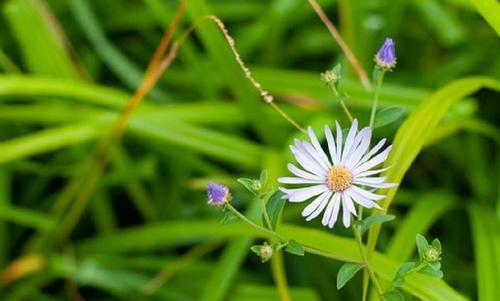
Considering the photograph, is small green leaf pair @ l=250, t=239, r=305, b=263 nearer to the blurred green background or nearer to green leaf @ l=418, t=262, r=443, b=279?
→ green leaf @ l=418, t=262, r=443, b=279

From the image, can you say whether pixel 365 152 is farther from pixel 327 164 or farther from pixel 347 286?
pixel 347 286

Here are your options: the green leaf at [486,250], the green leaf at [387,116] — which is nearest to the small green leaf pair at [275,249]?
the green leaf at [387,116]

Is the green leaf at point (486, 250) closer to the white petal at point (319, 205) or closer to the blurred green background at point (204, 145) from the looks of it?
the blurred green background at point (204, 145)

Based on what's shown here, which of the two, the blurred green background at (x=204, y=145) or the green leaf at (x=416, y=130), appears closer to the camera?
the green leaf at (x=416, y=130)

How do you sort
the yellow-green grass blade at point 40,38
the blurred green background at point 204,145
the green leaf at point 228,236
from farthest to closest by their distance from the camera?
the yellow-green grass blade at point 40,38 → the blurred green background at point 204,145 → the green leaf at point 228,236

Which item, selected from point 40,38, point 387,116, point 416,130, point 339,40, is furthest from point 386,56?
point 40,38

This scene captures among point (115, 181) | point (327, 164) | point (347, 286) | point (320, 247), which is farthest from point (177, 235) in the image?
point (327, 164)

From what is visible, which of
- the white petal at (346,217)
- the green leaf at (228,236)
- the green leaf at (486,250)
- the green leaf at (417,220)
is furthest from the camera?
the green leaf at (417,220)

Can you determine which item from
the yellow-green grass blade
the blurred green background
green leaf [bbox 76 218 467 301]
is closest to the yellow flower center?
green leaf [bbox 76 218 467 301]
